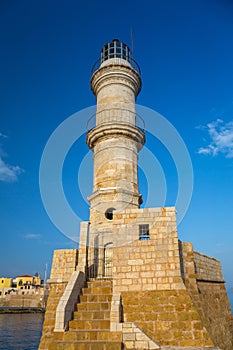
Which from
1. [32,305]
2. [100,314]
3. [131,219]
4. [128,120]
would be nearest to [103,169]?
[128,120]

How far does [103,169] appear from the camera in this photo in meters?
12.7

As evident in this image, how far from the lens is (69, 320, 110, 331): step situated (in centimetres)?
708

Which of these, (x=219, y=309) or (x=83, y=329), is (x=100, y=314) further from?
(x=219, y=309)

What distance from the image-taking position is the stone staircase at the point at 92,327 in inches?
256

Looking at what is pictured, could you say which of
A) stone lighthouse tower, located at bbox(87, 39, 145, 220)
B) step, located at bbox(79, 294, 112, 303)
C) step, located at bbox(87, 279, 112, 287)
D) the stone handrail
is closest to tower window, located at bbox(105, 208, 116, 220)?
stone lighthouse tower, located at bbox(87, 39, 145, 220)

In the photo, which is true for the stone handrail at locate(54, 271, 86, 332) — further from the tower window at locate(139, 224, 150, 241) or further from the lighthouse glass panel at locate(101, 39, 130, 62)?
the lighthouse glass panel at locate(101, 39, 130, 62)

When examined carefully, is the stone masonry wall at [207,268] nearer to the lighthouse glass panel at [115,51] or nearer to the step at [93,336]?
the step at [93,336]

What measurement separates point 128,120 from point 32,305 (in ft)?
168

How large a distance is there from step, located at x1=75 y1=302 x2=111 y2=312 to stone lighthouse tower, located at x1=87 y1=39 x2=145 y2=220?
446cm

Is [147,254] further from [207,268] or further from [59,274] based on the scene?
[207,268]

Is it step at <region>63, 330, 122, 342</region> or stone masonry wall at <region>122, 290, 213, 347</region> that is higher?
stone masonry wall at <region>122, 290, 213, 347</region>

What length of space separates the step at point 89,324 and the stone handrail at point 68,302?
0.20m

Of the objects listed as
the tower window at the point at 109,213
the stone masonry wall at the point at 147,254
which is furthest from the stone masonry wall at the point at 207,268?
the tower window at the point at 109,213

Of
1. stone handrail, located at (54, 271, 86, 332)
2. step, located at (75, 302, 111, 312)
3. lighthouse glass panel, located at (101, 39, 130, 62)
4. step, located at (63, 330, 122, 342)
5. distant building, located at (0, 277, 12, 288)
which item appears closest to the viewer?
step, located at (63, 330, 122, 342)
